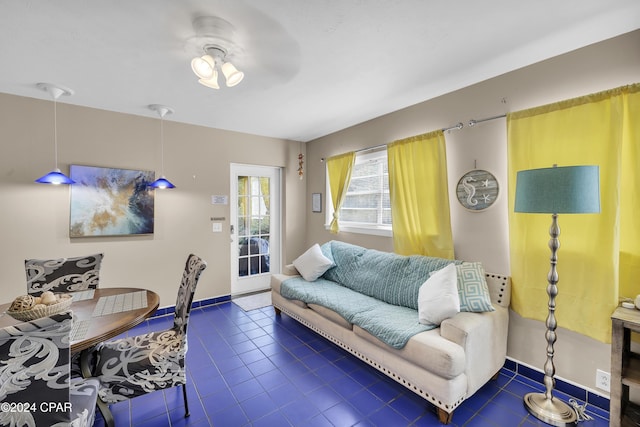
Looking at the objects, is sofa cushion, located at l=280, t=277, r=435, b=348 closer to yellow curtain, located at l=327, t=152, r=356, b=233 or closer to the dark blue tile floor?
the dark blue tile floor

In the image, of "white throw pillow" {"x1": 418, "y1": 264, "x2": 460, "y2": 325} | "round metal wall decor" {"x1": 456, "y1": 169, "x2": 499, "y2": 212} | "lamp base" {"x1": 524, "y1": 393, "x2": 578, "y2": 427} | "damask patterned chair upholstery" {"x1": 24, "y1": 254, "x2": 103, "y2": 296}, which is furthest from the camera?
"round metal wall decor" {"x1": 456, "y1": 169, "x2": 499, "y2": 212}

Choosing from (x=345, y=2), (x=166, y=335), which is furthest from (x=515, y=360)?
(x=345, y=2)

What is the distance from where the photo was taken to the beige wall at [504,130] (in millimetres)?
1869

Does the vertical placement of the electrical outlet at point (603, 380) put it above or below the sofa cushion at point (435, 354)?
below

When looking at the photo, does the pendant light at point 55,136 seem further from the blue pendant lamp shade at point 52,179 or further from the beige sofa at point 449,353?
the beige sofa at point 449,353

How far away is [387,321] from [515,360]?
116 cm

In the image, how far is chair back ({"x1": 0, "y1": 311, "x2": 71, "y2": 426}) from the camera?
935 mm

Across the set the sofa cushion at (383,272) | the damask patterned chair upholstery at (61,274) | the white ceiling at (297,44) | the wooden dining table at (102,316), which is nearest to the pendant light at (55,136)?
the white ceiling at (297,44)

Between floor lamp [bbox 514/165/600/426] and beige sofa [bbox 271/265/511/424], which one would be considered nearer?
floor lamp [bbox 514/165/600/426]

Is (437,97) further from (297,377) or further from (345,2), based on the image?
(297,377)

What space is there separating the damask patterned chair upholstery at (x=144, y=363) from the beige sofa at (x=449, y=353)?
1343mm

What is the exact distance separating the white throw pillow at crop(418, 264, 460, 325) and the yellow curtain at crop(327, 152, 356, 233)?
1.91 meters

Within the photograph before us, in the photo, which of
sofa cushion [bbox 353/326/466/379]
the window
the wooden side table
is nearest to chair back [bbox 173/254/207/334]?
sofa cushion [bbox 353/326/466/379]

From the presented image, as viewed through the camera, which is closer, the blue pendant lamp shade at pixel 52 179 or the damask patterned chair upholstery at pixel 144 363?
the damask patterned chair upholstery at pixel 144 363
